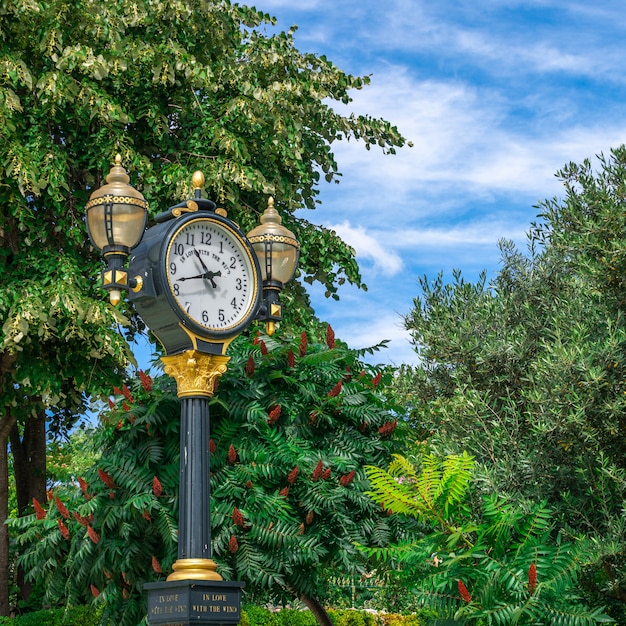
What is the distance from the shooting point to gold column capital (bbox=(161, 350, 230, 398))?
7.79 meters

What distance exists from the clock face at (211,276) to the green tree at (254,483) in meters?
1.69

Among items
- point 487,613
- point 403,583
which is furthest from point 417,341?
point 487,613

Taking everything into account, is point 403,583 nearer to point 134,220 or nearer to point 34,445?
point 134,220

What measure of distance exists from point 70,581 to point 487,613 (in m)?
4.87

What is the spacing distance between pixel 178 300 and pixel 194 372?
60 centimetres

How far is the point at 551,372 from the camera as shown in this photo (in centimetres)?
930

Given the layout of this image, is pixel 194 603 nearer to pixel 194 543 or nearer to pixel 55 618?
pixel 194 543

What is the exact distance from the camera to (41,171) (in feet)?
53.3

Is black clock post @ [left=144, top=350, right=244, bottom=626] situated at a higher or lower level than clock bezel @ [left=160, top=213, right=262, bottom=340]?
lower

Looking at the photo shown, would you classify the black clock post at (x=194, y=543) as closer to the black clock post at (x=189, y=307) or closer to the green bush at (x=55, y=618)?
the black clock post at (x=189, y=307)

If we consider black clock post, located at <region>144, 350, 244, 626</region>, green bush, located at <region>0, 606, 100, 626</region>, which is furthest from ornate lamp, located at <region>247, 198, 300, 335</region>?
green bush, located at <region>0, 606, 100, 626</region>

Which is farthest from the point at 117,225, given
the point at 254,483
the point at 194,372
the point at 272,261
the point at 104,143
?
the point at 104,143

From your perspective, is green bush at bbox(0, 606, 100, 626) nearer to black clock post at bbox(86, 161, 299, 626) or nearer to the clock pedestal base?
the clock pedestal base

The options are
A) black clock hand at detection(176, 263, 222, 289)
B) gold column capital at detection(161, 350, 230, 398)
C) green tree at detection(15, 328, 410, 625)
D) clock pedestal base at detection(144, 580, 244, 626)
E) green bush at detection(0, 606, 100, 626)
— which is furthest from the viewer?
green bush at detection(0, 606, 100, 626)
